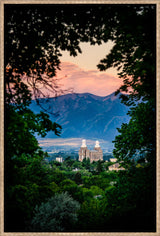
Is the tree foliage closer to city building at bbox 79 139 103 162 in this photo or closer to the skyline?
the skyline

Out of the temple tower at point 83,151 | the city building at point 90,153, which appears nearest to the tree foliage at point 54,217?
the temple tower at point 83,151

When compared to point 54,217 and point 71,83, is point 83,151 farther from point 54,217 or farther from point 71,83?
point 71,83

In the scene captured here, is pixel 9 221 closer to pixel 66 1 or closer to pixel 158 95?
pixel 158 95

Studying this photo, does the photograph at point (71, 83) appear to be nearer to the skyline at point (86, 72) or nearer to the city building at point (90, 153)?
the skyline at point (86, 72)

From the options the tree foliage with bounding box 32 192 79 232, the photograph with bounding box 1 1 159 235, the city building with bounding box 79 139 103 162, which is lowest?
the city building with bounding box 79 139 103 162

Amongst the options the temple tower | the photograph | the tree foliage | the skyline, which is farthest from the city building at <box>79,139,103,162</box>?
the photograph

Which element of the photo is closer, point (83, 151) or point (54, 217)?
point (54, 217)

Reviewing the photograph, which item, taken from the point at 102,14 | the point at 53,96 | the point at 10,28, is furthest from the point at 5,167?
the point at 102,14

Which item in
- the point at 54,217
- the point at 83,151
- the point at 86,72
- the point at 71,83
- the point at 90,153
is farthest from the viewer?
the point at 90,153

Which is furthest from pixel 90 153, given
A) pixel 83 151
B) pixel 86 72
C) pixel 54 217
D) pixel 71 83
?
pixel 71 83

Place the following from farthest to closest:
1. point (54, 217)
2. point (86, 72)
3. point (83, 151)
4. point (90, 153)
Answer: point (90, 153) → point (83, 151) → point (54, 217) → point (86, 72)

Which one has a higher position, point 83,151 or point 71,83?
point 71,83
